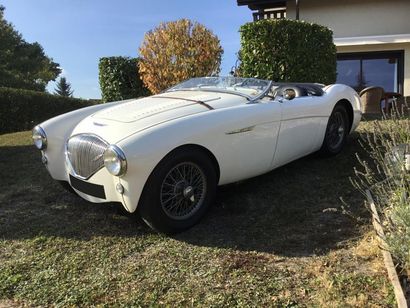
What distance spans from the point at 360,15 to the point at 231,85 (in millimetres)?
11487

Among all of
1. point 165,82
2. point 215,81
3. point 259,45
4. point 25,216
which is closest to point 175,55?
point 165,82

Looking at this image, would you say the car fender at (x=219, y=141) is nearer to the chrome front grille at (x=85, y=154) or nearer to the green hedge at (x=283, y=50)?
the chrome front grille at (x=85, y=154)

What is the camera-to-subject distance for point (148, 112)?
4410 millimetres

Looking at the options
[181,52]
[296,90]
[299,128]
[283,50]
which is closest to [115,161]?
[299,128]

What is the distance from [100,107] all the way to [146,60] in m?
6.63

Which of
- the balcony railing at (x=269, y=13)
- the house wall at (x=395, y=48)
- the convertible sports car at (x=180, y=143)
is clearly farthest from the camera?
the balcony railing at (x=269, y=13)

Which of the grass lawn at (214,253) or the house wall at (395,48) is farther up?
the house wall at (395,48)

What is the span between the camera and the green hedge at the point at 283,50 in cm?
906

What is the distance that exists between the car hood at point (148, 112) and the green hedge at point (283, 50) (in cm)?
425

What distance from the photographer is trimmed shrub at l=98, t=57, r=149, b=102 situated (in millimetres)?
13297

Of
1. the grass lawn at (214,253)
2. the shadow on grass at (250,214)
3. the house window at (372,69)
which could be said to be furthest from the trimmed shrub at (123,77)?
the grass lawn at (214,253)

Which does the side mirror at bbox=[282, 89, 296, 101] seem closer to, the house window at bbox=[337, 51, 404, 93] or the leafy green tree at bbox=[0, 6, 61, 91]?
the house window at bbox=[337, 51, 404, 93]

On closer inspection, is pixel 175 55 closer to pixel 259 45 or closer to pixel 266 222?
pixel 259 45

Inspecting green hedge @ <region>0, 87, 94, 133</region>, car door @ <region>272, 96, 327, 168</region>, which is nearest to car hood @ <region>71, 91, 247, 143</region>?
car door @ <region>272, 96, 327, 168</region>
